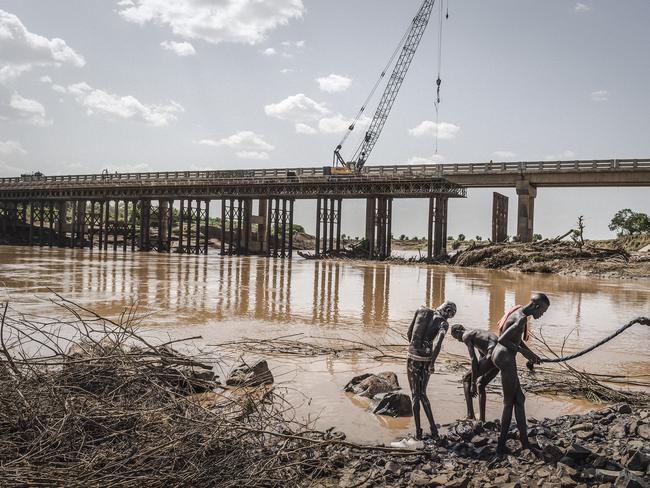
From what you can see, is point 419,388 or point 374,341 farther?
point 374,341

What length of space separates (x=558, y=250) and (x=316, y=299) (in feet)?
81.4

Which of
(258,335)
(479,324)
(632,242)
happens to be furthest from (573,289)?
(632,242)

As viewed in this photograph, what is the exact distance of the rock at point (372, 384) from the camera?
655 cm

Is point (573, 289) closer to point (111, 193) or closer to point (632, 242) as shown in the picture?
point (632, 242)

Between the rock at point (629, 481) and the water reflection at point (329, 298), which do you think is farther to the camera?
the water reflection at point (329, 298)

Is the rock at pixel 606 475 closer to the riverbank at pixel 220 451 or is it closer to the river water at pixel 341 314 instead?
the riverbank at pixel 220 451

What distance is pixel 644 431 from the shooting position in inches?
190

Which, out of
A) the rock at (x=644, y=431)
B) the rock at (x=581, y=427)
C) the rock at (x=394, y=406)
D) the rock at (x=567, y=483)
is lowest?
the rock at (x=394, y=406)

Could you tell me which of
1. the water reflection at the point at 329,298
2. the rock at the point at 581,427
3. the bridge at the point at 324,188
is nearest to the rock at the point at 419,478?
the rock at the point at 581,427

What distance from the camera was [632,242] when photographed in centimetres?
4459

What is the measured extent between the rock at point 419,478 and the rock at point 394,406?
5.21 ft

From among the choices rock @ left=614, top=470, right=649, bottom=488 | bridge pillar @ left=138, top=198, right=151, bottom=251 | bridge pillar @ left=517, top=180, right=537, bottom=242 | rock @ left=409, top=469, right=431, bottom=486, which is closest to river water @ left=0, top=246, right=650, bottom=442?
rock @ left=409, top=469, right=431, bottom=486

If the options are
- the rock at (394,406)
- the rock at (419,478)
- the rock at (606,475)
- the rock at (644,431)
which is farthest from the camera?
the rock at (394,406)

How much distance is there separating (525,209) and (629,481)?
3799 cm
